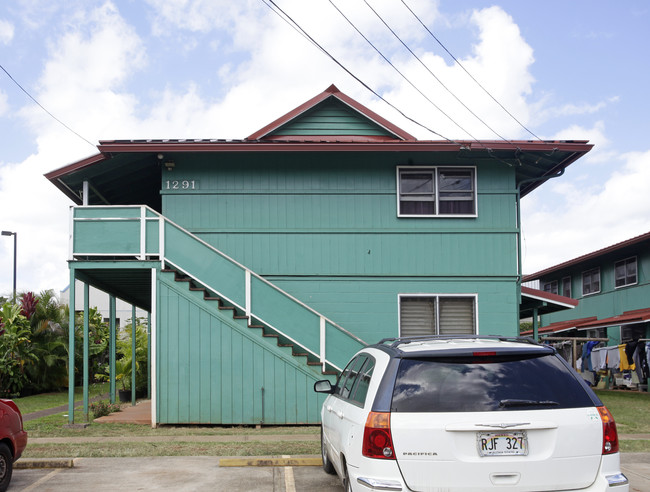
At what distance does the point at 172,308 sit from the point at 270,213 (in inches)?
125

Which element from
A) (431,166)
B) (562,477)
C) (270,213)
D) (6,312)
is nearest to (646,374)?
(431,166)

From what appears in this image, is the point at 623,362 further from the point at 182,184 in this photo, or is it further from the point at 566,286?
the point at 182,184

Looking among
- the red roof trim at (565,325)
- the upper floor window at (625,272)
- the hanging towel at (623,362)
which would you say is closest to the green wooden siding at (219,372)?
the hanging towel at (623,362)

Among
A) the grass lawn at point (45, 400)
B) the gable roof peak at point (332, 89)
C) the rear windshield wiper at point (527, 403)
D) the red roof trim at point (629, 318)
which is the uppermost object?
the gable roof peak at point (332, 89)

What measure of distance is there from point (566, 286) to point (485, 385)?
101ft

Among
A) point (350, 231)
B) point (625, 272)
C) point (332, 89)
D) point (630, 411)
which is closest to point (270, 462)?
point (350, 231)

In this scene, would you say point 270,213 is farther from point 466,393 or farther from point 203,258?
point 466,393

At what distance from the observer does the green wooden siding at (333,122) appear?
53.0ft

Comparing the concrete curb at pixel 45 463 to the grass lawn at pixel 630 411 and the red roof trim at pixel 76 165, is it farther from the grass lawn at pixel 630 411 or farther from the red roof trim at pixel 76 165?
the grass lawn at pixel 630 411

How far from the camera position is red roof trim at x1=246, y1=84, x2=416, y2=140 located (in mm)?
15805

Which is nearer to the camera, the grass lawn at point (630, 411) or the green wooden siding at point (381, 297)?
the grass lawn at point (630, 411)

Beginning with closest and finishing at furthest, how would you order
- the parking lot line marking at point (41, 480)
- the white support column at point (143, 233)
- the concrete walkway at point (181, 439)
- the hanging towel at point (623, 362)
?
the parking lot line marking at point (41, 480) → the concrete walkway at point (181, 439) → the white support column at point (143, 233) → the hanging towel at point (623, 362)

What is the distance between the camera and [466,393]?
475 centimetres

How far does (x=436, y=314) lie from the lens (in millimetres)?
14586
